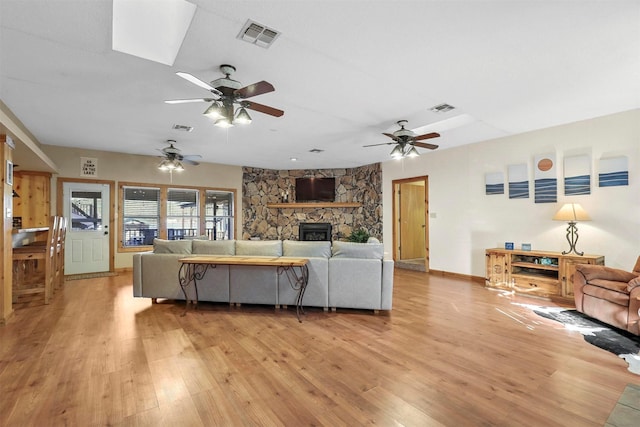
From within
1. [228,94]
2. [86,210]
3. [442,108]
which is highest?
[442,108]

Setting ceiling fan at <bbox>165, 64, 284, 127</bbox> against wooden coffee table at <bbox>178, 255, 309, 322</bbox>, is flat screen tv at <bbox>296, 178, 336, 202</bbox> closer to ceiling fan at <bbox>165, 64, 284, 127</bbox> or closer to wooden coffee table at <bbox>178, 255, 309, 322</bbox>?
wooden coffee table at <bbox>178, 255, 309, 322</bbox>

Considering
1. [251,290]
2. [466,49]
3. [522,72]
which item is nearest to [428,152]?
[522,72]

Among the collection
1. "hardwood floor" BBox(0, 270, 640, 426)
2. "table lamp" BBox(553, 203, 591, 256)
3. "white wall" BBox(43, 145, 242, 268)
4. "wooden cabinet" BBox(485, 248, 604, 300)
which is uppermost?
"white wall" BBox(43, 145, 242, 268)

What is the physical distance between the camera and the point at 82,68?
2912 mm

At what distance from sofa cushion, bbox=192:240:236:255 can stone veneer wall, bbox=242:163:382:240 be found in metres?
4.21

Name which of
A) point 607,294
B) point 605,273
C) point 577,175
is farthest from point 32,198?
point 577,175

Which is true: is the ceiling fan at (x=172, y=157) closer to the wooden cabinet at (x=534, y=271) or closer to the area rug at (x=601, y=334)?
the wooden cabinet at (x=534, y=271)

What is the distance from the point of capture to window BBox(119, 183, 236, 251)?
688 cm

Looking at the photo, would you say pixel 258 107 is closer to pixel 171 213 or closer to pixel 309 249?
pixel 309 249

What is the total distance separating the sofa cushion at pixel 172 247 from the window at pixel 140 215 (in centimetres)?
341

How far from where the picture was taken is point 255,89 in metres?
2.72

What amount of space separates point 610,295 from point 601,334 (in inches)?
18.6

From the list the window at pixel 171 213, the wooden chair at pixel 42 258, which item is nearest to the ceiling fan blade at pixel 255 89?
the wooden chair at pixel 42 258

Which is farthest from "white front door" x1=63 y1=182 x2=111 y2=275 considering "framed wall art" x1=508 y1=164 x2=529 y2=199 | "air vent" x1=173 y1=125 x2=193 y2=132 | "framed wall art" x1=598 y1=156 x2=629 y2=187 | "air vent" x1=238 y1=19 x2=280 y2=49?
"framed wall art" x1=598 y1=156 x2=629 y2=187
